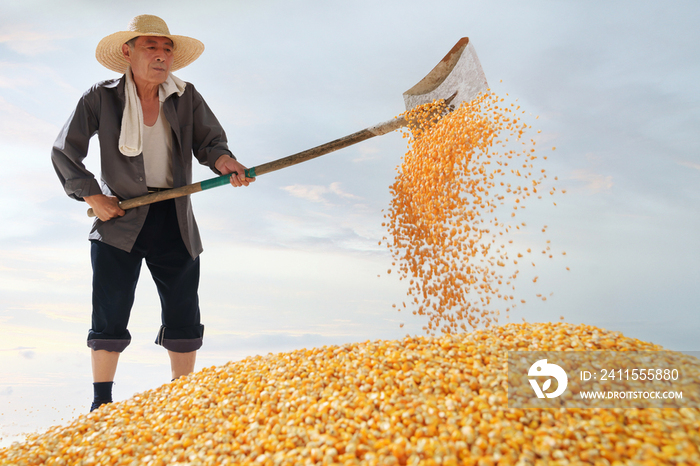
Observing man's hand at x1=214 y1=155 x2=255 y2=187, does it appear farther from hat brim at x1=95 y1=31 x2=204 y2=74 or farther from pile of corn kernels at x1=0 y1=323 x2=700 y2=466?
pile of corn kernels at x1=0 y1=323 x2=700 y2=466

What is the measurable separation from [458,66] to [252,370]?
2.42 meters

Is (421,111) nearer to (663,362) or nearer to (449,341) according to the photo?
(449,341)

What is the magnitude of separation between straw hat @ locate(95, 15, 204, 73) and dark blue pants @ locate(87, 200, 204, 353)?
0.96 m

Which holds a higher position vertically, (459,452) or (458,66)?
(458,66)

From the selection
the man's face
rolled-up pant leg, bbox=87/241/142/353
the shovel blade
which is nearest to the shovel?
the shovel blade

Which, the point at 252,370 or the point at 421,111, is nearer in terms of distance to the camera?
the point at 252,370

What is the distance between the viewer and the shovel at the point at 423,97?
264 cm

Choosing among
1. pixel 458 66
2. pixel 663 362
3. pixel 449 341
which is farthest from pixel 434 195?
pixel 663 362

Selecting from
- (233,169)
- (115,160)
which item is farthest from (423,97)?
(115,160)

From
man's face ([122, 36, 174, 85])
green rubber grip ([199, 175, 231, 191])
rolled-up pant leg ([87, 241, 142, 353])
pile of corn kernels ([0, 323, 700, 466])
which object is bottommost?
pile of corn kernels ([0, 323, 700, 466])

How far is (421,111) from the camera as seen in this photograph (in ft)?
10.2

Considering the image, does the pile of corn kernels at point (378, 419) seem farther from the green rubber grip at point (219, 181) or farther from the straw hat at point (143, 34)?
the straw hat at point (143, 34)

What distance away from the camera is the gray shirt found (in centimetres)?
255

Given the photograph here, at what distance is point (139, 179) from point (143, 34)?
84 cm
